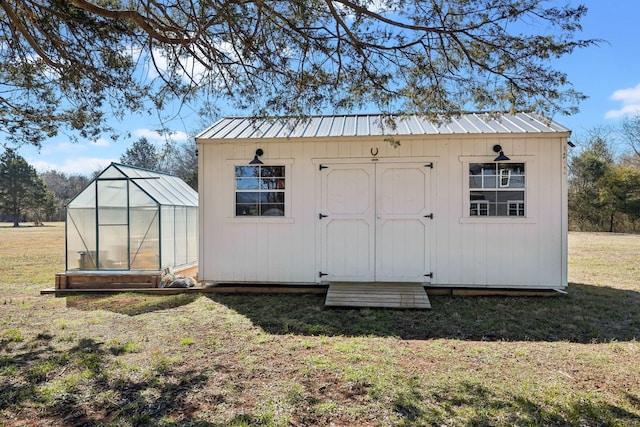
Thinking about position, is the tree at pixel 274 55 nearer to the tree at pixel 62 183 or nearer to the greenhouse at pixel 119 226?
the greenhouse at pixel 119 226

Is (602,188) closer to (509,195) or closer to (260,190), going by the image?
(509,195)

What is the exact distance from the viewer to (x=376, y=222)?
6.18m

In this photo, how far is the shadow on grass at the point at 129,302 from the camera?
5426 millimetres

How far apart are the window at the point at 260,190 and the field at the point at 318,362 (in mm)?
1544

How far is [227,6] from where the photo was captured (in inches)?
147

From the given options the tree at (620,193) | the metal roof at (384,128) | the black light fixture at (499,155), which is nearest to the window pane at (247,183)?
the metal roof at (384,128)

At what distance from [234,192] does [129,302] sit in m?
2.43

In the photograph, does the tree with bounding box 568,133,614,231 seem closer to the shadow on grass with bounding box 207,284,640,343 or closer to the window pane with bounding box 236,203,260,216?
the shadow on grass with bounding box 207,284,640,343

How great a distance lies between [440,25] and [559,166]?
11.5 ft

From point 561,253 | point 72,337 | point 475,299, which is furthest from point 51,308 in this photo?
point 561,253

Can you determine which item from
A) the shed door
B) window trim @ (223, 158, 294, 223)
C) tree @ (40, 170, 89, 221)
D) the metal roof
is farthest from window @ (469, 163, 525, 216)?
tree @ (40, 170, 89, 221)

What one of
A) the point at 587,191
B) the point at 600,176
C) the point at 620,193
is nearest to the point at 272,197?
the point at 587,191

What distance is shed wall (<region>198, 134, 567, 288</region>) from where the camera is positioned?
232 inches

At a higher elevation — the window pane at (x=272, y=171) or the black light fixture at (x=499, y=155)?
the black light fixture at (x=499, y=155)
